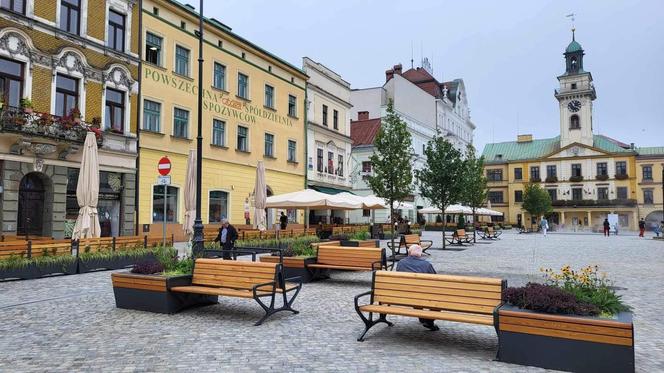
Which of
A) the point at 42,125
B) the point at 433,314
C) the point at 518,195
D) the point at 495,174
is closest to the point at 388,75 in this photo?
the point at 495,174

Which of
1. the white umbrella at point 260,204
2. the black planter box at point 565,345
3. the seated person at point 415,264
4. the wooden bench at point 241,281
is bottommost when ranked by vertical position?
the black planter box at point 565,345

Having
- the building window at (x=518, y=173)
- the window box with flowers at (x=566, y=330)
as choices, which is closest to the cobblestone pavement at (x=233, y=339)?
the window box with flowers at (x=566, y=330)

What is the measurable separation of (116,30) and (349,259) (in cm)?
1690

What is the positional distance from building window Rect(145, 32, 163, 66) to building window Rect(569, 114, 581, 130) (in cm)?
7107

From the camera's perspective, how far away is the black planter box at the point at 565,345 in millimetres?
5043

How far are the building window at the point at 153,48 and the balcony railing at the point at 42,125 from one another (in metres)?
5.52

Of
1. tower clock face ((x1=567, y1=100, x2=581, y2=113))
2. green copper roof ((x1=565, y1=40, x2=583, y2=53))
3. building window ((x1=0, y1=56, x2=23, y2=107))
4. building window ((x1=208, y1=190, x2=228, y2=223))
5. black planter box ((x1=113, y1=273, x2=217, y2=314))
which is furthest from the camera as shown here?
green copper roof ((x1=565, y1=40, x2=583, y2=53))

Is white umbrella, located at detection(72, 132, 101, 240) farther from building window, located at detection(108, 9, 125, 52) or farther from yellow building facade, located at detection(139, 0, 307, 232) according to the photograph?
building window, located at detection(108, 9, 125, 52)

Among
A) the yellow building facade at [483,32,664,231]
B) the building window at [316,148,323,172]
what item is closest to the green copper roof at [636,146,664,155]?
the yellow building facade at [483,32,664,231]

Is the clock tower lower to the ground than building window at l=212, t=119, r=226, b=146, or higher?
higher

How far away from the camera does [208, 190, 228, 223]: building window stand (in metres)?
26.7

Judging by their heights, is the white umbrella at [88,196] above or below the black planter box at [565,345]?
above

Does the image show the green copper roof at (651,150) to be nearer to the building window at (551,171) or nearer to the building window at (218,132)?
the building window at (551,171)

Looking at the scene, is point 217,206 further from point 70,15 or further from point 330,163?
point 330,163
